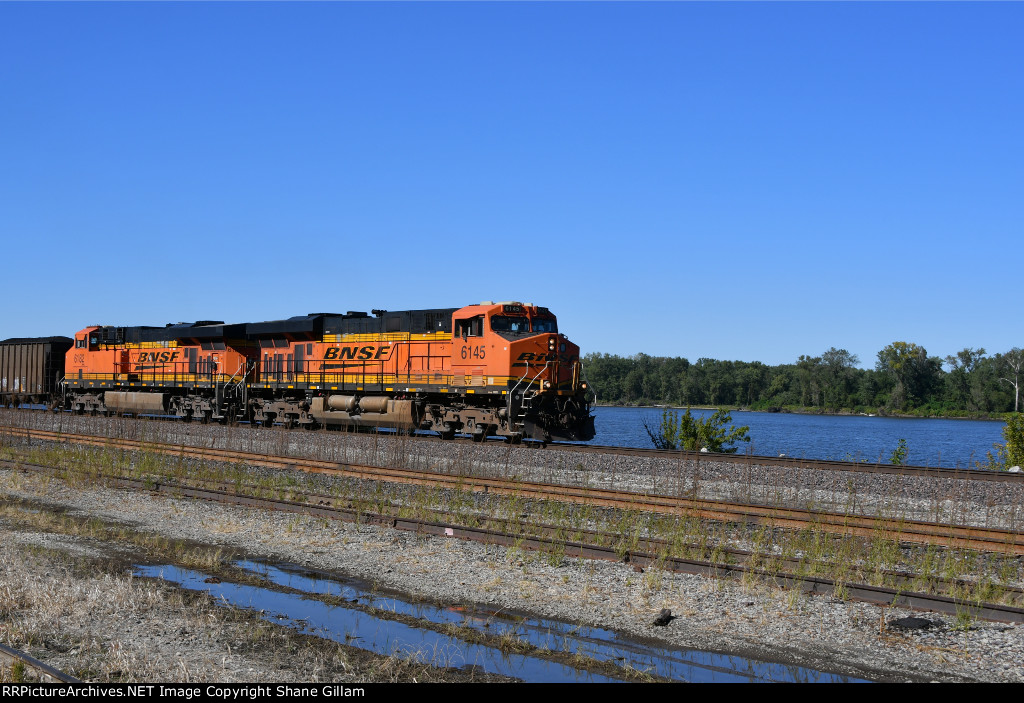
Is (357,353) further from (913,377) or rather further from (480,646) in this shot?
(913,377)

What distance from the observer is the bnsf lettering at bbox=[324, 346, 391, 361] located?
25.0 metres

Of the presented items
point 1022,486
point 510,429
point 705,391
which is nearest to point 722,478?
point 1022,486

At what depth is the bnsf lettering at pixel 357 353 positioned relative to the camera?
25.0m

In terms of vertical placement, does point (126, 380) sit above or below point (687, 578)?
above

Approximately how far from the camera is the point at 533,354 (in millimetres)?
21656

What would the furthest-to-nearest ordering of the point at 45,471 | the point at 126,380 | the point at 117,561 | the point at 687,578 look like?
1. the point at 126,380
2. the point at 45,471
3. the point at 117,561
4. the point at 687,578

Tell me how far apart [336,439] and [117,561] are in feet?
43.9

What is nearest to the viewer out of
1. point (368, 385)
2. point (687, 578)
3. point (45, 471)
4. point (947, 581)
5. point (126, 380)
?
point (947, 581)

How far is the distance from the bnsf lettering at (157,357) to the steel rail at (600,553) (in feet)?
60.2

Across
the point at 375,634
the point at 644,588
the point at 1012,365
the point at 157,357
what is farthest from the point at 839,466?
the point at 1012,365

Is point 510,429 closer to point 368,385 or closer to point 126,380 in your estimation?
point 368,385

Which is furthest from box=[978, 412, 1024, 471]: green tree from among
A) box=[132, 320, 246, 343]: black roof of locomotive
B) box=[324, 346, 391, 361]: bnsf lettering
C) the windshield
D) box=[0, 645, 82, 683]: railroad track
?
box=[132, 320, 246, 343]: black roof of locomotive

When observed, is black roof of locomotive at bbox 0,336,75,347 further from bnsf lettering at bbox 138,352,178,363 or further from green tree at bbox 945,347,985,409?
green tree at bbox 945,347,985,409
